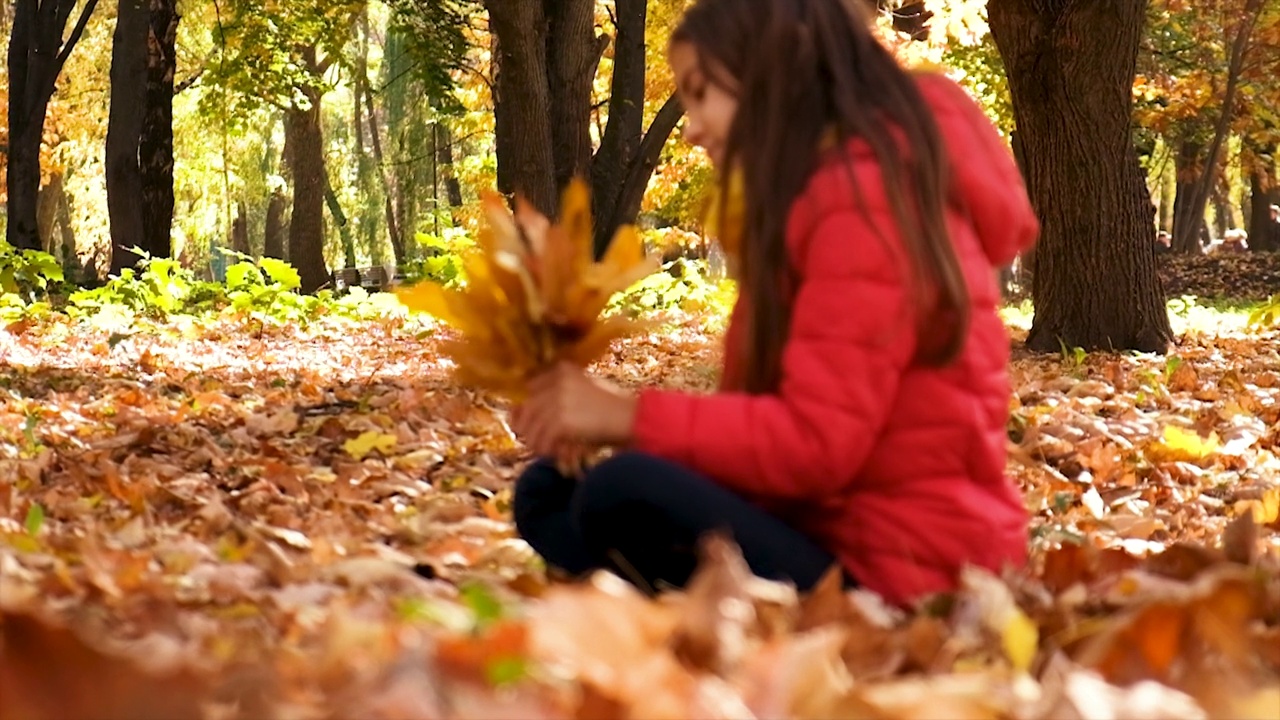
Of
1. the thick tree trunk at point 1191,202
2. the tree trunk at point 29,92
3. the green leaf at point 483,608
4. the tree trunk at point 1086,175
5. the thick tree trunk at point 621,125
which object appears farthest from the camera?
the thick tree trunk at point 1191,202

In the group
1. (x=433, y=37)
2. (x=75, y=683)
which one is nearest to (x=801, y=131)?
(x=75, y=683)

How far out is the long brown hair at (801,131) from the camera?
2.12 metres

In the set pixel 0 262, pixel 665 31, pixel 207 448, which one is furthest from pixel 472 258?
pixel 665 31

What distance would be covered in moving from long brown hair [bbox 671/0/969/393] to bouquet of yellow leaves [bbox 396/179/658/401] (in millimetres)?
191

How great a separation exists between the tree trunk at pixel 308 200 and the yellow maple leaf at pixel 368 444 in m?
16.6

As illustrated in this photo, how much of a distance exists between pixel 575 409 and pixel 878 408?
437mm

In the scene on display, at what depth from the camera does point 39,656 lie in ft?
4.30

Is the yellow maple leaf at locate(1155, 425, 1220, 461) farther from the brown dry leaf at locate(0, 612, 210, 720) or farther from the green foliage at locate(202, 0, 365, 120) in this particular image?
the green foliage at locate(202, 0, 365, 120)

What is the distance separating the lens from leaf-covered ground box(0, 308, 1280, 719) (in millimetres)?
1379

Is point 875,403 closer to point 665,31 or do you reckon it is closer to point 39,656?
point 39,656

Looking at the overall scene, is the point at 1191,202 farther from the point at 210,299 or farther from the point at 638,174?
the point at 210,299

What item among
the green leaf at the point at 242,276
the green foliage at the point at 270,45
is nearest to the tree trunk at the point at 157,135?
the green foliage at the point at 270,45

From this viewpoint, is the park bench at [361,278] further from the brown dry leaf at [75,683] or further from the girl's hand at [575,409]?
the brown dry leaf at [75,683]

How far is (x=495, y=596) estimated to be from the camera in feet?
6.39
